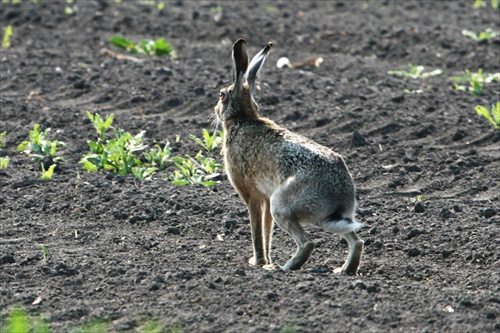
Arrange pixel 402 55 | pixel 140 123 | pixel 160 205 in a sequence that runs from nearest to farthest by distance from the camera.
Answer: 1. pixel 160 205
2. pixel 140 123
3. pixel 402 55

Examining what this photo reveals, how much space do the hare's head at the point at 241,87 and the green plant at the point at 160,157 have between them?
5.01 ft

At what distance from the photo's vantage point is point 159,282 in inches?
244

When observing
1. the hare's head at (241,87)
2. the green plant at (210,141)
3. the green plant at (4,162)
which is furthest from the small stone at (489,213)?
the green plant at (4,162)

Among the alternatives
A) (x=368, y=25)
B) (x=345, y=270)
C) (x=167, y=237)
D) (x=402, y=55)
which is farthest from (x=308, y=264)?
(x=368, y=25)

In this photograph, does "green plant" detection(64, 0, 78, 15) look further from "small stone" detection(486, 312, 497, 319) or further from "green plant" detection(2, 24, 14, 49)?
"small stone" detection(486, 312, 497, 319)

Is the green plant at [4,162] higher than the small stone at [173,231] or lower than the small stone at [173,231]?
higher

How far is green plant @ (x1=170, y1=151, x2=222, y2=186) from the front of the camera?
28.5 feet

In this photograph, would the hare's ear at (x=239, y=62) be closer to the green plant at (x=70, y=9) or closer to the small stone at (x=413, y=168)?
→ the small stone at (x=413, y=168)

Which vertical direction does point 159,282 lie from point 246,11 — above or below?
above

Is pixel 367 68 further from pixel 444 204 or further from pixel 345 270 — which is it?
pixel 345 270

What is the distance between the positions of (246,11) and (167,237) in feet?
30.1

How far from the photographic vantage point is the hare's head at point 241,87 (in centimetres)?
744

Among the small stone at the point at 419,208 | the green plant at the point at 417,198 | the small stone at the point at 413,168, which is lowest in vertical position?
the small stone at the point at 413,168

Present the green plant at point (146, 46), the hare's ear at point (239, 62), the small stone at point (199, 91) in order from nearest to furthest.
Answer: the hare's ear at point (239, 62)
the small stone at point (199, 91)
the green plant at point (146, 46)
